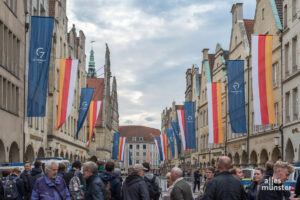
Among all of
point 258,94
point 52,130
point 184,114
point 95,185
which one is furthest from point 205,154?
point 95,185

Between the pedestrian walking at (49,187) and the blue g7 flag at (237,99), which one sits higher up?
the blue g7 flag at (237,99)

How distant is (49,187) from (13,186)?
4.59 metres

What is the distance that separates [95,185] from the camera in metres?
8.79

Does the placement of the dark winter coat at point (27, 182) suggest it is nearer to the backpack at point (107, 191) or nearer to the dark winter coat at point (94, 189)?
the backpack at point (107, 191)

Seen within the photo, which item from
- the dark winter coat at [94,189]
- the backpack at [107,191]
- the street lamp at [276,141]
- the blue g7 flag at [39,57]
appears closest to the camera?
the dark winter coat at [94,189]

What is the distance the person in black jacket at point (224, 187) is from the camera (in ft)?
23.6

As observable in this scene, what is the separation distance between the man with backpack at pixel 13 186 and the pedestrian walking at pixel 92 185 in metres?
4.34

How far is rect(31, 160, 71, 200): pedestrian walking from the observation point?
8375 mm

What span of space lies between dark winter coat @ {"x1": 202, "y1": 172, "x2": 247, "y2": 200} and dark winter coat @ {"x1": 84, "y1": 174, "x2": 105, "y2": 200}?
224 centimetres

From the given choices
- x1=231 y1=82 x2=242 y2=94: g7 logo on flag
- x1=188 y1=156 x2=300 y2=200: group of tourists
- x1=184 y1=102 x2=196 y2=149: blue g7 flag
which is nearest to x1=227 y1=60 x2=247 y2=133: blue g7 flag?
x1=231 y1=82 x2=242 y2=94: g7 logo on flag

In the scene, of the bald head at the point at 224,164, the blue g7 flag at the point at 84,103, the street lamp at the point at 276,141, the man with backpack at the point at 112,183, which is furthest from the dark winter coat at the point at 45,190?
the blue g7 flag at the point at 84,103

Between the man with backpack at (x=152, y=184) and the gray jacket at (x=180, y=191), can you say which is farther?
the man with backpack at (x=152, y=184)

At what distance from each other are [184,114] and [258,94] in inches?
856

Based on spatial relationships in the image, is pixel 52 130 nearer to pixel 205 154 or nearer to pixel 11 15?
pixel 11 15
